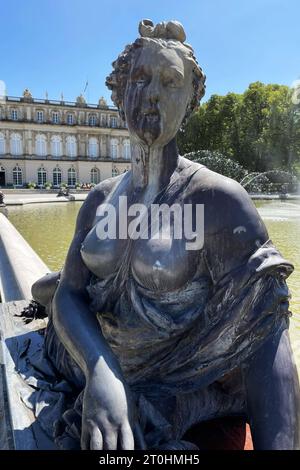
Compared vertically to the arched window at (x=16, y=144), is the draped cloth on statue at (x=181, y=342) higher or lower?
lower

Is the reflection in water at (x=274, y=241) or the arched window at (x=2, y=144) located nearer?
the reflection in water at (x=274, y=241)

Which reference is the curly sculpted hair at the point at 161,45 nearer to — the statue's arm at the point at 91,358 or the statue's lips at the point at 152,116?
the statue's lips at the point at 152,116

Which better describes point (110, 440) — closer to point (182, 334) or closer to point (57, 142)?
point (182, 334)

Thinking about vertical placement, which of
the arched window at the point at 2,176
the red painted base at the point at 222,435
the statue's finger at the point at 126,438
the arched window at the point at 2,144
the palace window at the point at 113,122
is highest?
the palace window at the point at 113,122

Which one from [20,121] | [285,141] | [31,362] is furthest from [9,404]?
[20,121]

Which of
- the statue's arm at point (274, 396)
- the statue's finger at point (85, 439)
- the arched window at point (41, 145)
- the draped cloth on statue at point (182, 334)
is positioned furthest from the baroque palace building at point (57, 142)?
the statue's finger at point (85, 439)

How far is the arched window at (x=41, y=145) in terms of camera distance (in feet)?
157

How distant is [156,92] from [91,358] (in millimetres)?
832

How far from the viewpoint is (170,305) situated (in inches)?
51.2

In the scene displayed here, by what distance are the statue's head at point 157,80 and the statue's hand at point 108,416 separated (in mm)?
758

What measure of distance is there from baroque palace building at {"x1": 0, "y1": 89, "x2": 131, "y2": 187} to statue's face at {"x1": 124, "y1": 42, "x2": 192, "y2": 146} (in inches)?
1809

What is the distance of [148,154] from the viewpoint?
1403mm

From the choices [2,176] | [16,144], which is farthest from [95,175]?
[2,176]

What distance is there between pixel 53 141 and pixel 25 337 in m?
49.1
